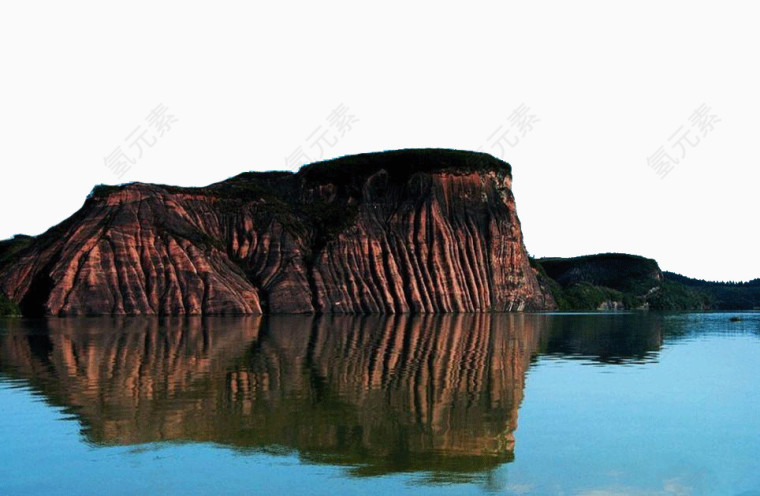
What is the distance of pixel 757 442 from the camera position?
62.1 feet

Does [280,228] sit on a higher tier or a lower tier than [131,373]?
higher

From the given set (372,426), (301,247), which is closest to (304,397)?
(372,426)

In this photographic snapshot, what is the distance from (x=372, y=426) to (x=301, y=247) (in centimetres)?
12925

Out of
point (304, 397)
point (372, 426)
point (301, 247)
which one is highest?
point (301, 247)

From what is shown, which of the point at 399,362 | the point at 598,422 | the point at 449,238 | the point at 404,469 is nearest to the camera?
the point at 404,469

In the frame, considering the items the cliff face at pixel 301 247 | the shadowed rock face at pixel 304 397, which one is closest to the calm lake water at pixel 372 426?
the shadowed rock face at pixel 304 397

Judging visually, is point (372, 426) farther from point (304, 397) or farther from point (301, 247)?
point (301, 247)

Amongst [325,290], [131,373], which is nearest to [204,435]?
[131,373]

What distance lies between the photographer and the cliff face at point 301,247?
380ft

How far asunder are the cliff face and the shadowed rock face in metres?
72.5

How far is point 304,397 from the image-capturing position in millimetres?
24828

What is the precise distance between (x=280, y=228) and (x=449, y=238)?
121 feet

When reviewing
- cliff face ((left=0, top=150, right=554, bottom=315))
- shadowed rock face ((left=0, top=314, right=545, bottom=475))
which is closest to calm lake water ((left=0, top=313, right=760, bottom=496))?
shadowed rock face ((left=0, top=314, right=545, bottom=475))

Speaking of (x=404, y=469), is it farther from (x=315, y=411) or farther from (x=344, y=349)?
(x=344, y=349)
